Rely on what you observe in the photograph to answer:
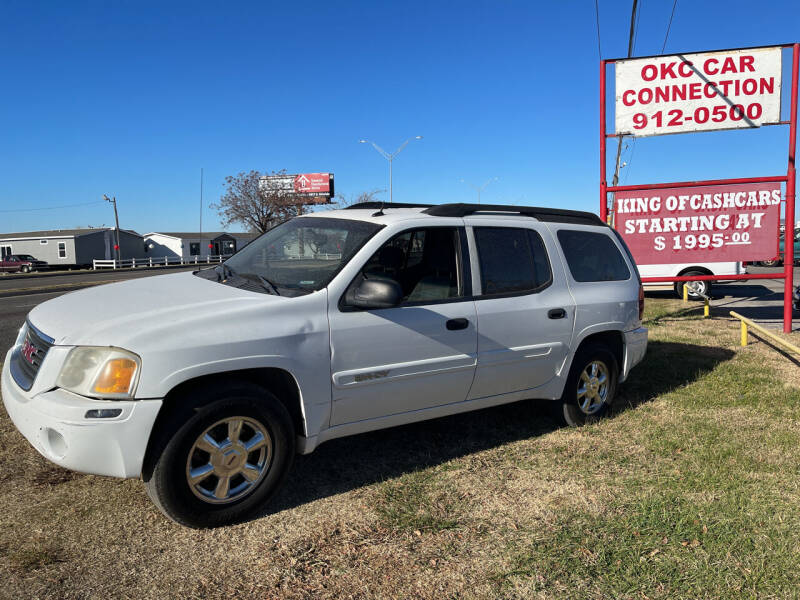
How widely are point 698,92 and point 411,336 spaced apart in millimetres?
8436

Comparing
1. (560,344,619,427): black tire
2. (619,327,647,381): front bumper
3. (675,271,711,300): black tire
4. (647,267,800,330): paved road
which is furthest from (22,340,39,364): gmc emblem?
(675,271,711,300): black tire

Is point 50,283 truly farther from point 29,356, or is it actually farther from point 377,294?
point 377,294

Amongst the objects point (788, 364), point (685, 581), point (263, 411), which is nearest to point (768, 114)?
point (788, 364)

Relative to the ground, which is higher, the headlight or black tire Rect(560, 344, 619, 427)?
the headlight

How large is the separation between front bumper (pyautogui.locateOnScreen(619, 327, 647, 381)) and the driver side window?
202cm

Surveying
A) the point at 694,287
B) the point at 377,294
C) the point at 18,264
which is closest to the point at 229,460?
the point at 377,294

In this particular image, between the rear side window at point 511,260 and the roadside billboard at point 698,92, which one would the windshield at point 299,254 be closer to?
the rear side window at point 511,260

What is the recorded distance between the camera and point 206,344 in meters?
3.25

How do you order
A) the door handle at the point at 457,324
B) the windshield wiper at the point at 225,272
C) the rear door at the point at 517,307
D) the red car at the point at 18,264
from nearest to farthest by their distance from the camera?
the door handle at the point at 457,324 < the windshield wiper at the point at 225,272 < the rear door at the point at 517,307 < the red car at the point at 18,264

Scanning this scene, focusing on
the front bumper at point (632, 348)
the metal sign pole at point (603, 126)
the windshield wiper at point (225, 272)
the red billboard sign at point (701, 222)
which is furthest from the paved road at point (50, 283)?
the front bumper at point (632, 348)

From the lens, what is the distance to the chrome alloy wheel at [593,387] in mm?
5227

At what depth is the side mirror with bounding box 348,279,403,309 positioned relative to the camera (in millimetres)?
3641

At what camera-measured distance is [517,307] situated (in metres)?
4.57

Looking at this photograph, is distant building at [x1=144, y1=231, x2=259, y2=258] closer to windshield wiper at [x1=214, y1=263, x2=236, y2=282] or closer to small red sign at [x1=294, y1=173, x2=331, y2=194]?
small red sign at [x1=294, y1=173, x2=331, y2=194]
